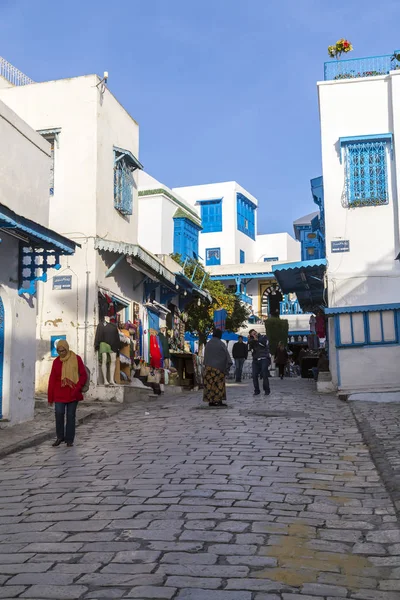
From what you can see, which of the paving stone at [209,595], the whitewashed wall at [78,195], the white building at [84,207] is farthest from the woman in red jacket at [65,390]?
the paving stone at [209,595]

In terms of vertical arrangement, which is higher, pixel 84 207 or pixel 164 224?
pixel 164 224

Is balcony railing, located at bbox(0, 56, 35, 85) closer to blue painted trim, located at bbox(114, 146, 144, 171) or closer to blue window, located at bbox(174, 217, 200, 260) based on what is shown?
blue painted trim, located at bbox(114, 146, 144, 171)

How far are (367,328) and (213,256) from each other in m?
32.8

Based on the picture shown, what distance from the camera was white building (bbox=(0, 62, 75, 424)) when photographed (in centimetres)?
1165

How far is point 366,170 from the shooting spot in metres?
18.7

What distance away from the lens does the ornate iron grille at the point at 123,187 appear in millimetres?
18691

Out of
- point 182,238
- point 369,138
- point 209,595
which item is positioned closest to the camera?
point 209,595

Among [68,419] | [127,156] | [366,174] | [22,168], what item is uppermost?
[127,156]

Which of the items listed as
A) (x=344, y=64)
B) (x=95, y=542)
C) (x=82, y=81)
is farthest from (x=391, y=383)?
(x=95, y=542)

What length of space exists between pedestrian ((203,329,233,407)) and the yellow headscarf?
4314mm

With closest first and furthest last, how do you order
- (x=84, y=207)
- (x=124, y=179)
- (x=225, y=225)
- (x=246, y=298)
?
1. (x=84, y=207)
2. (x=124, y=179)
3. (x=246, y=298)
4. (x=225, y=225)

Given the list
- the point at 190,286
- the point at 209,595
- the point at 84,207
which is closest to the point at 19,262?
the point at 84,207

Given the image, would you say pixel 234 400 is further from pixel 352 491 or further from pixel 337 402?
pixel 352 491

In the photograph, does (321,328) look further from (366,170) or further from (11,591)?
(11,591)
